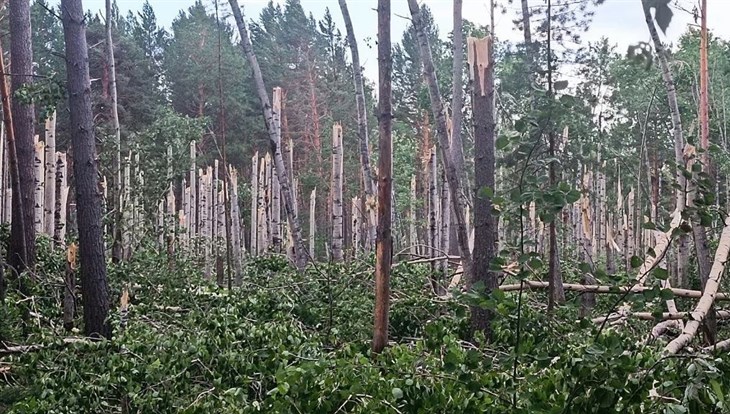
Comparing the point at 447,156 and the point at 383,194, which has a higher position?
the point at 447,156

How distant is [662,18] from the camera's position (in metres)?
0.80

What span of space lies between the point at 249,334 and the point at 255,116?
83.8 feet

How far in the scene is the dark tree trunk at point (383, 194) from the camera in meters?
4.96

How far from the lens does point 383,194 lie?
16.3 feet

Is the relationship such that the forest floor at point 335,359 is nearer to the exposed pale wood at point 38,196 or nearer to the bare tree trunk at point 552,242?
the bare tree trunk at point 552,242

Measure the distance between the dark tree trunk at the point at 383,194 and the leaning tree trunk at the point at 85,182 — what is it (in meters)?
3.05

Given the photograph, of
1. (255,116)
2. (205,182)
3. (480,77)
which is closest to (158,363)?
(480,77)

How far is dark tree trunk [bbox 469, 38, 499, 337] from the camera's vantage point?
5816 millimetres

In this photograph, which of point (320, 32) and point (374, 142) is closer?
point (374, 142)

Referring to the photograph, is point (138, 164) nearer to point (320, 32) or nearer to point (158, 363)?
point (158, 363)

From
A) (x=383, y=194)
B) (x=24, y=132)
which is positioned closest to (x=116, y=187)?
(x=24, y=132)

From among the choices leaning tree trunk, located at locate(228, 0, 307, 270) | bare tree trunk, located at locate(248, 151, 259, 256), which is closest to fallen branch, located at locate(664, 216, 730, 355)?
leaning tree trunk, located at locate(228, 0, 307, 270)

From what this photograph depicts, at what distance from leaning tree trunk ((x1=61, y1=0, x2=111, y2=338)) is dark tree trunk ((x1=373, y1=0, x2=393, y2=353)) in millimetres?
3046

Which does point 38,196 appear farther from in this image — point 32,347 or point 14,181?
point 32,347
